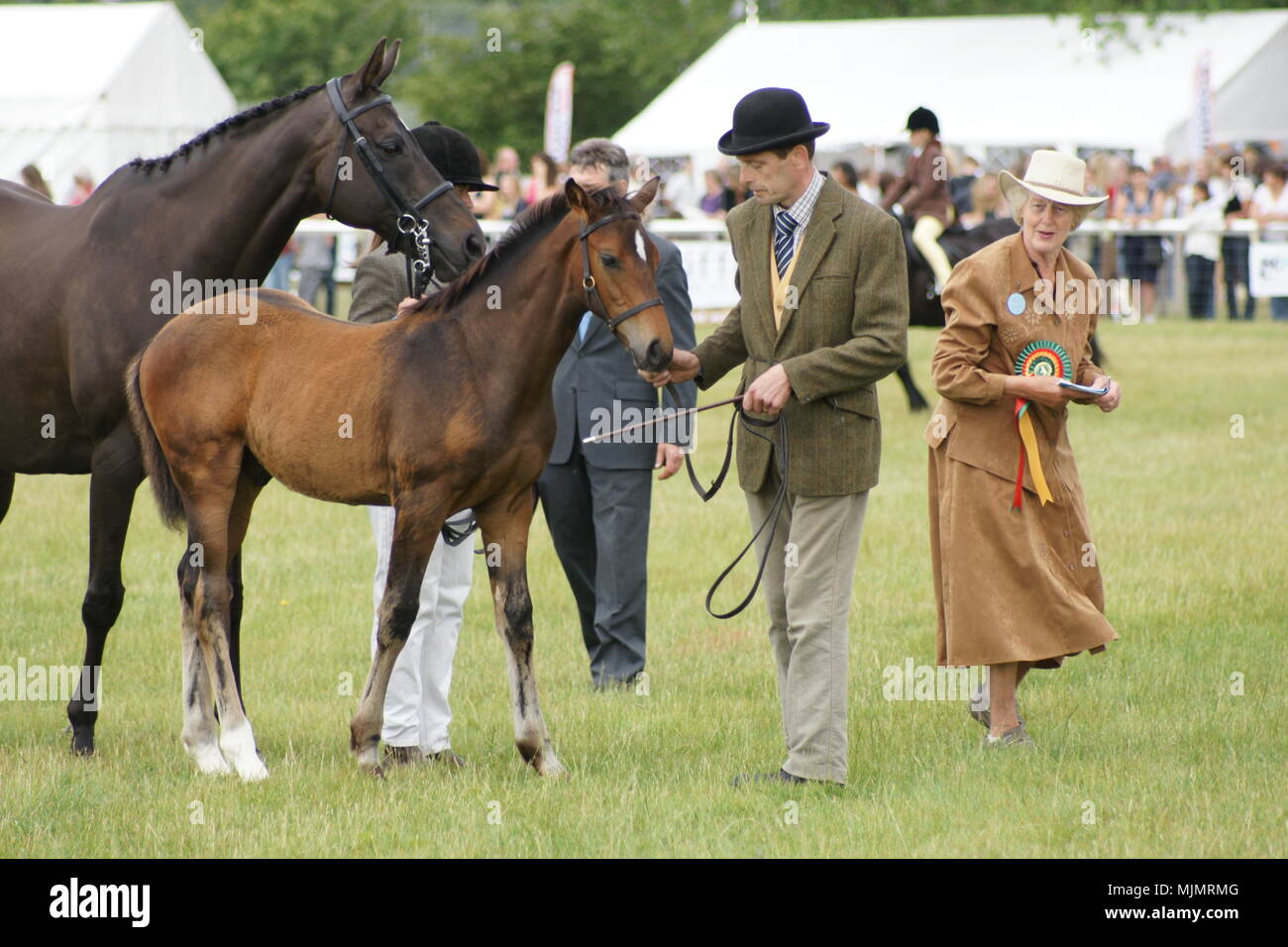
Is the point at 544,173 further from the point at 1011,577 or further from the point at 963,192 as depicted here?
the point at 1011,577

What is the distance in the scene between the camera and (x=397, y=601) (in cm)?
584

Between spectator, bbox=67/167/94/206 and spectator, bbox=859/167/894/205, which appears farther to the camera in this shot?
spectator, bbox=859/167/894/205

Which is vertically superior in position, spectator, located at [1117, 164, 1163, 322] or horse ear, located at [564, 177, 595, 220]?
spectator, located at [1117, 164, 1163, 322]

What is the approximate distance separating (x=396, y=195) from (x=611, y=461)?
232 cm

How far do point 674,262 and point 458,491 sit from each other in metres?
2.43

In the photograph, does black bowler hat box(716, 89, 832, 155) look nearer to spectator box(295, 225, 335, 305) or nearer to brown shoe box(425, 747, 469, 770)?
brown shoe box(425, 747, 469, 770)

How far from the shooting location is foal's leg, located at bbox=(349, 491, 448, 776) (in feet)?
18.8

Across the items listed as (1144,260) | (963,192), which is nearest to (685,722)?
(963,192)

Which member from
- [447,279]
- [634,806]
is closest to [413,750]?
[634,806]

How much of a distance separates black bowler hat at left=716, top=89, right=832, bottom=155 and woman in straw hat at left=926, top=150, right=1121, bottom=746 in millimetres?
1250

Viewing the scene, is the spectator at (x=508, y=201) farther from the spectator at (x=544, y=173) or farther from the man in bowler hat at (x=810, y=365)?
the man in bowler hat at (x=810, y=365)

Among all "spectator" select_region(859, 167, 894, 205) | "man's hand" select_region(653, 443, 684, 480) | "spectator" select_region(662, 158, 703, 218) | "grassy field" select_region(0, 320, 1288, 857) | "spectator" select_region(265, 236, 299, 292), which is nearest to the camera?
"grassy field" select_region(0, 320, 1288, 857)

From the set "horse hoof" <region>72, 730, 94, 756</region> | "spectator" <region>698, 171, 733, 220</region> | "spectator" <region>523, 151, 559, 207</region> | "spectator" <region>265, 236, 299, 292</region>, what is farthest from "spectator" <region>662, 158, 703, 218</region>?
"horse hoof" <region>72, 730, 94, 756</region>

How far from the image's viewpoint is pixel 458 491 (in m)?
5.78
